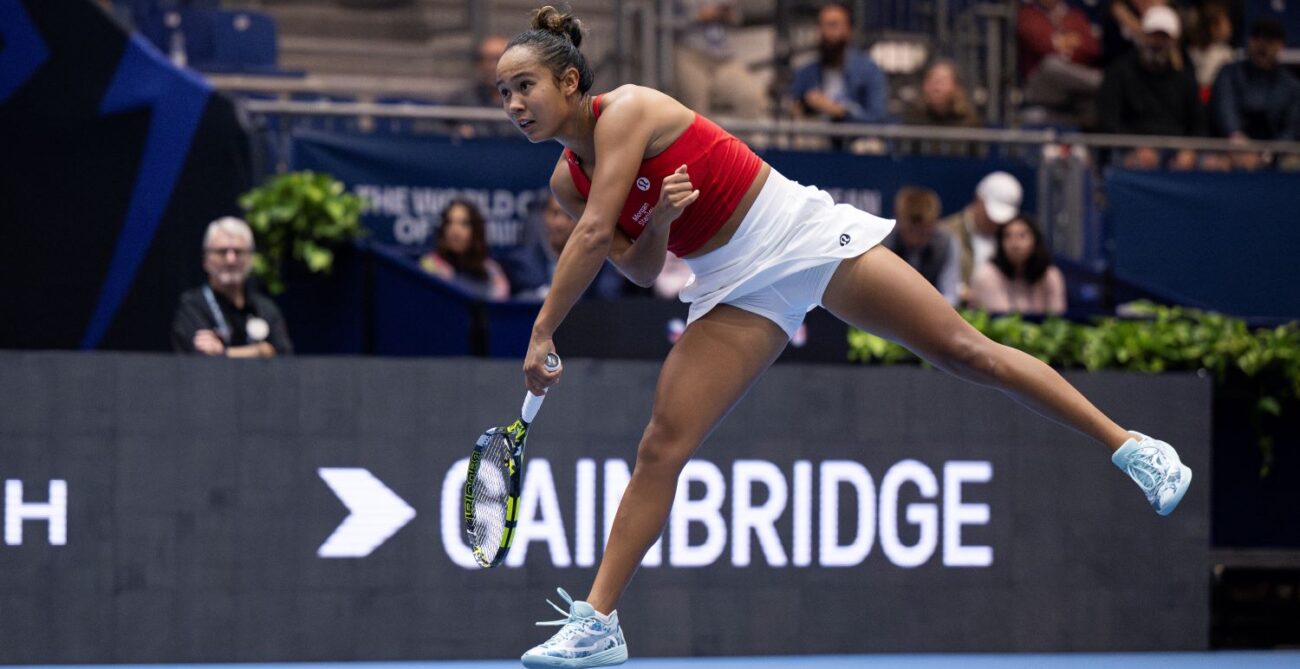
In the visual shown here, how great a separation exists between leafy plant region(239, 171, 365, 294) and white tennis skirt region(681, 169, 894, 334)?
14.4 feet

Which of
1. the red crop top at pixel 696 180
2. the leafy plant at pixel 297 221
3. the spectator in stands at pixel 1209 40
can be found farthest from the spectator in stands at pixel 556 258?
the spectator in stands at pixel 1209 40

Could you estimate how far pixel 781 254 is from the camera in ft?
16.3

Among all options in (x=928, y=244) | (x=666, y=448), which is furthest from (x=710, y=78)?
(x=666, y=448)

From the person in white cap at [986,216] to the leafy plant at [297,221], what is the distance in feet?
12.2

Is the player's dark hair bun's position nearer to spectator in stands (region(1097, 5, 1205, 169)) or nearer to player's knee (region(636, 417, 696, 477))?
player's knee (region(636, 417, 696, 477))

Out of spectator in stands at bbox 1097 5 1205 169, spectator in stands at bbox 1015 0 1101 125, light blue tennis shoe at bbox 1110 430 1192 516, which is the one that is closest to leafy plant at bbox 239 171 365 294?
light blue tennis shoe at bbox 1110 430 1192 516

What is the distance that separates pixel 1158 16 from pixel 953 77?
1.97 m

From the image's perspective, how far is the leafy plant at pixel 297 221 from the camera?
8930mm

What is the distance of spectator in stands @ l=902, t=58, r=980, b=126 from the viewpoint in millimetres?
11453

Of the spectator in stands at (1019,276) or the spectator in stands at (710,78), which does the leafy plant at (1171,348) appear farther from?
the spectator in stands at (710,78)

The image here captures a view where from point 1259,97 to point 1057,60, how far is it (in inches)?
68.3

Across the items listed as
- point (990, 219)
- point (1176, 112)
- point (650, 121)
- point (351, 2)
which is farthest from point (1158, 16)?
point (650, 121)

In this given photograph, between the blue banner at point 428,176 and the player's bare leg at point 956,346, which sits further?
the blue banner at point 428,176

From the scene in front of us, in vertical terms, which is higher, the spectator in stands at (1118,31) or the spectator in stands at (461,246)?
the spectator in stands at (1118,31)
